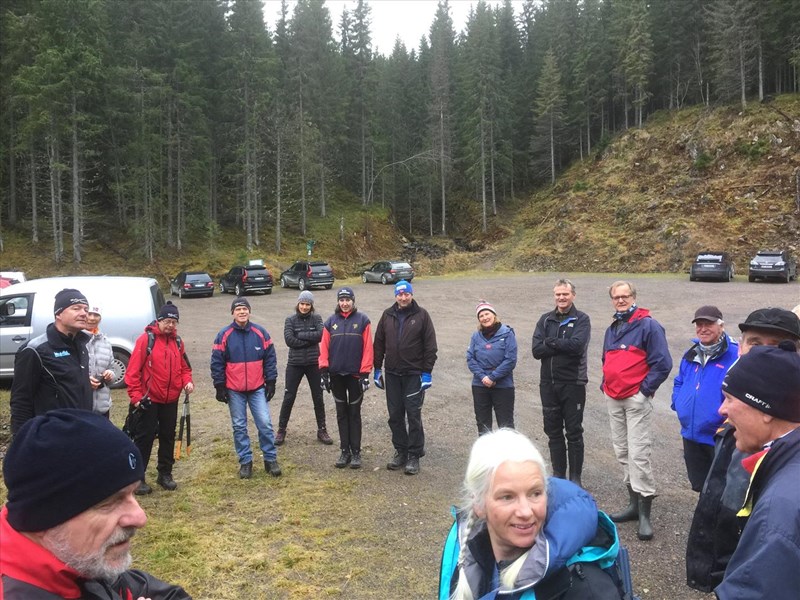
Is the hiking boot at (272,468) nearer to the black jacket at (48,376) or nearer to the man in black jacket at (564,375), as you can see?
the black jacket at (48,376)

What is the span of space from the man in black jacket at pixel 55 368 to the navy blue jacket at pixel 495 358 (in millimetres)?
3665

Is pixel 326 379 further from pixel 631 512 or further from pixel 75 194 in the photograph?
pixel 75 194

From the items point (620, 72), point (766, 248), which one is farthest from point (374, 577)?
point (620, 72)

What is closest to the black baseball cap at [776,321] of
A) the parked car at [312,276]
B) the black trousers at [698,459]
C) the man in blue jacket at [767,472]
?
the man in blue jacket at [767,472]

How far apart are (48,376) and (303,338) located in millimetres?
3263

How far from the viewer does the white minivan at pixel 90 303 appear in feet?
31.1

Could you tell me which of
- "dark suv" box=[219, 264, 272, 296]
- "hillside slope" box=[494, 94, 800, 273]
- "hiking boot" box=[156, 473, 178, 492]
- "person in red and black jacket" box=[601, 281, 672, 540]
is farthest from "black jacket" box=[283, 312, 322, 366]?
"hillside slope" box=[494, 94, 800, 273]

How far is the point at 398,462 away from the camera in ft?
20.3

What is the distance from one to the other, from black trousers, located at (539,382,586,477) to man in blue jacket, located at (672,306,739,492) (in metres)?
1.11

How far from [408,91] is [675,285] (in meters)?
40.6

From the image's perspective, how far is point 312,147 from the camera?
44.0 meters

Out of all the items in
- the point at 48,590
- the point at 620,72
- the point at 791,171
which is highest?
the point at 620,72

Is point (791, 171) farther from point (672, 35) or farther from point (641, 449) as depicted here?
point (641, 449)

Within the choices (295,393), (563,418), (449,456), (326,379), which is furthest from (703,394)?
(295,393)
